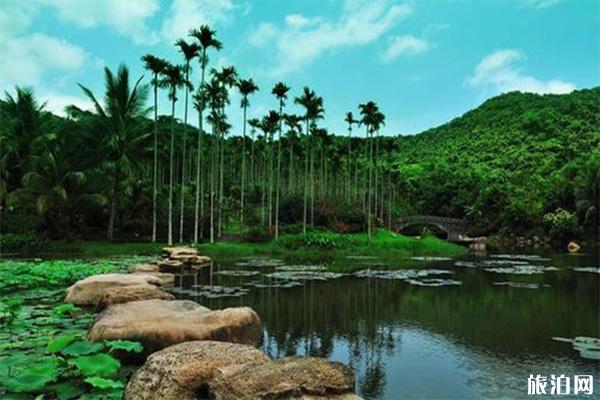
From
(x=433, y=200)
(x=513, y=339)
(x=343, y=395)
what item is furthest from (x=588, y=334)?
(x=433, y=200)

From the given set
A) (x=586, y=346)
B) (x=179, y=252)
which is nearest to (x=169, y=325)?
(x=586, y=346)

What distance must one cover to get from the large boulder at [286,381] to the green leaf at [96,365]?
4.11 ft

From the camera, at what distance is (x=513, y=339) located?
10258 mm

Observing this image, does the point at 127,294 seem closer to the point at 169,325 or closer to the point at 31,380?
the point at 169,325

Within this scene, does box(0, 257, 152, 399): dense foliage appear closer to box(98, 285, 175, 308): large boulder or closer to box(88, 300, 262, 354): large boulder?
box(88, 300, 262, 354): large boulder

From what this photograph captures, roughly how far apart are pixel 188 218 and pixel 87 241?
6.87 m

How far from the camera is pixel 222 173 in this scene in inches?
1812

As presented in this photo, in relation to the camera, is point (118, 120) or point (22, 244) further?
point (118, 120)

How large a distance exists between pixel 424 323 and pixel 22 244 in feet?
81.2

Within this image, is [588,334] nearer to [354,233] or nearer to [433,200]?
[354,233]

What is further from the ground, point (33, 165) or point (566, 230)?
point (33, 165)

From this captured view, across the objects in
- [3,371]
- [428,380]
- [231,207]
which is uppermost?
[231,207]

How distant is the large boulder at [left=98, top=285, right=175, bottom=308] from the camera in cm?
1045

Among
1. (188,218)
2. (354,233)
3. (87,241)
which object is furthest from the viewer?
(354,233)
